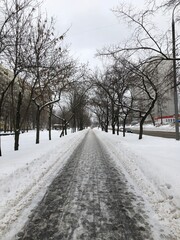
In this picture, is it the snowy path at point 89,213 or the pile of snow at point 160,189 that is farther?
the pile of snow at point 160,189

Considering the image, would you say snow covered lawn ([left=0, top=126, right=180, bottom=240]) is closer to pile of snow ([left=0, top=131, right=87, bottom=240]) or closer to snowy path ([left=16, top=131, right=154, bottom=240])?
pile of snow ([left=0, top=131, right=87, bottom=240])

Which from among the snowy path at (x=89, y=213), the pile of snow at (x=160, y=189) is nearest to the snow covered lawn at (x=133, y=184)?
the pile of snow at (x=160, y=189)

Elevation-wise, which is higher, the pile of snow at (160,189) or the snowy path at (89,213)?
the pile of snow at (160,189)

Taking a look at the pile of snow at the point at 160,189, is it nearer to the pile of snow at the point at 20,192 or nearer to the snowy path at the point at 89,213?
the snowy path at the point at 89,213

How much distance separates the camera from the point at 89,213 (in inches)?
168

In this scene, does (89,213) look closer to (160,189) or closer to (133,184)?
(160,189)

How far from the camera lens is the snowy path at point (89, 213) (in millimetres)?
3496

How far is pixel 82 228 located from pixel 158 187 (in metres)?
2.88

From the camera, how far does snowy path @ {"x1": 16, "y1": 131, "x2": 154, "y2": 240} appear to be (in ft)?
11.5

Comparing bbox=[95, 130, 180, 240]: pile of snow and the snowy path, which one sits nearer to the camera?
the snowy path

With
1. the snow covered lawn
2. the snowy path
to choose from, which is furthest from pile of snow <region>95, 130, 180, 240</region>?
the snowy path

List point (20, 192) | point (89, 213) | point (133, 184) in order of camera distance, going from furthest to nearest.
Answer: point (133, 184) → point (20, 192) → point (89, 213)

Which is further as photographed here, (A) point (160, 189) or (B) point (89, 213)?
(A) point (160, 189)

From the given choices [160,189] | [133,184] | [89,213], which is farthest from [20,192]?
[160,189]
